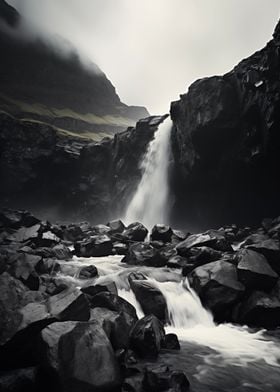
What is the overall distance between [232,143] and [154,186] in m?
13.7

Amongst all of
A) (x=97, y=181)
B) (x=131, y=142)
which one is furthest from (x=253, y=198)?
(x=97, y=181)

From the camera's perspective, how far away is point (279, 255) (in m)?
13.7

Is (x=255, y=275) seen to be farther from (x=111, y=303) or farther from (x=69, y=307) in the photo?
(x=69, y=307)

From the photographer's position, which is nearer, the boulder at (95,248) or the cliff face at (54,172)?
the boulder at (95,248)

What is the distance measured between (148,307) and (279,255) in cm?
689

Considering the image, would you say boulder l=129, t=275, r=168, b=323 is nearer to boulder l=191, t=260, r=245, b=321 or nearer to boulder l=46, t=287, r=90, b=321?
boulder l=191, t=260, r=245, b=321

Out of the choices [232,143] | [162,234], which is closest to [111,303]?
[162,234]

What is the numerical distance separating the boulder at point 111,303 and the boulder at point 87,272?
16.5 ft

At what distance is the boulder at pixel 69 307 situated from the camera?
7.80 metres

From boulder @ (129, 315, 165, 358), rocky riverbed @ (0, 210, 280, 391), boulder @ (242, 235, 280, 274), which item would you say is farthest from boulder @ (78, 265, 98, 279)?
boulder @ (242, 235, 280, 274)

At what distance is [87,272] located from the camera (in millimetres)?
15289

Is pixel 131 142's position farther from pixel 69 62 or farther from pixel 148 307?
pixel 69 62

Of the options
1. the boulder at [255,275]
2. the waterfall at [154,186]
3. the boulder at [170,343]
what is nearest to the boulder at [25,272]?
the boulder at [170,343]

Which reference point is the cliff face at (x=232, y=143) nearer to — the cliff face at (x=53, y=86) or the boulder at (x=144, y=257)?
the boulder at (x=144, y=257)
